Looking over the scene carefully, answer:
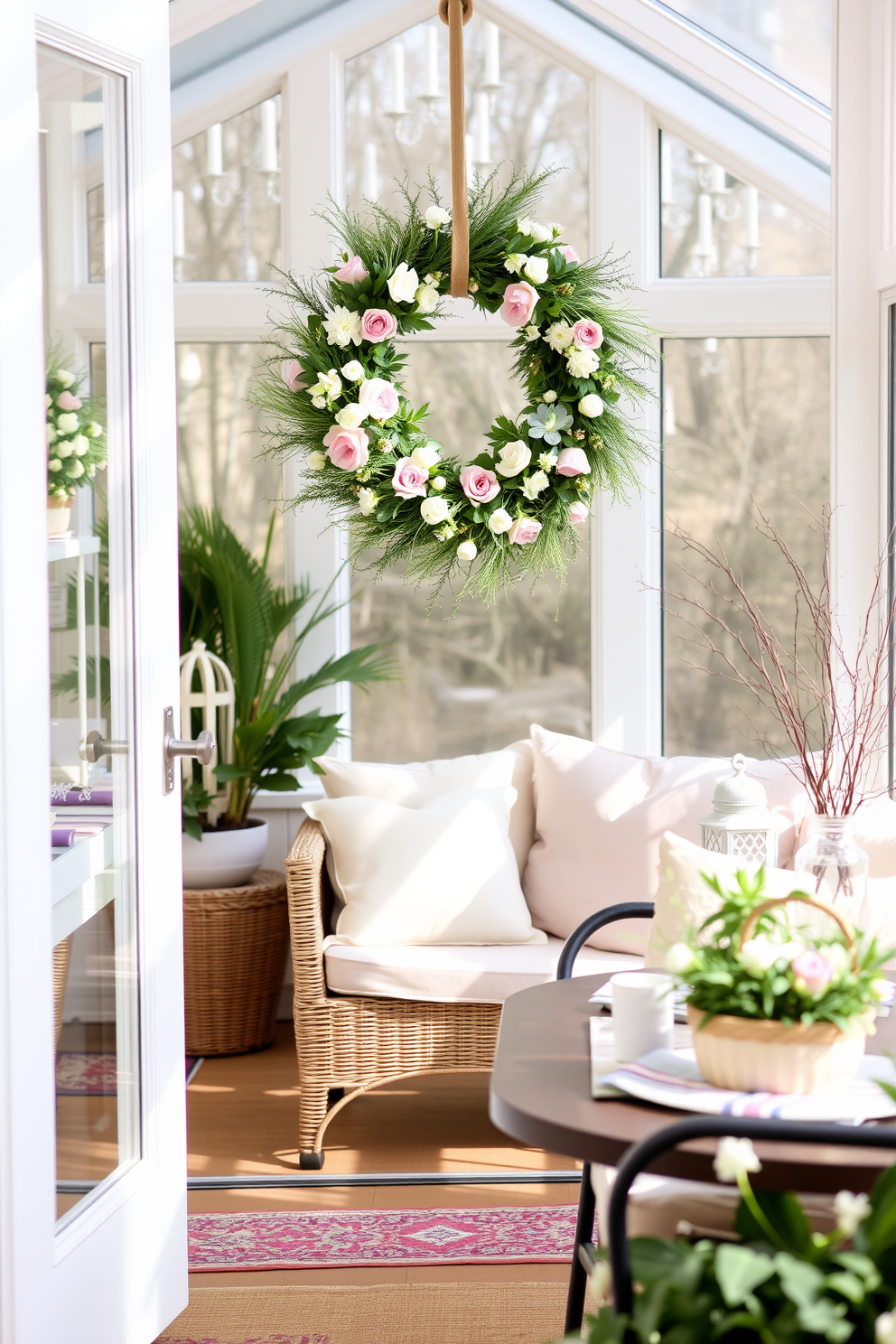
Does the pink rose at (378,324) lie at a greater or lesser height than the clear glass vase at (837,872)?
greater

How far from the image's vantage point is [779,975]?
1483 millimetres

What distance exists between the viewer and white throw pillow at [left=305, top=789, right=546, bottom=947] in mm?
3186

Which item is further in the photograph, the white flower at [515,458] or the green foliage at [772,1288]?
the white flower at [515,458]

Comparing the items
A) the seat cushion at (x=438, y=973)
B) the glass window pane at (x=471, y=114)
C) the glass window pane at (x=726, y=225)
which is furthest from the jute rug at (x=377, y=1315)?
the glass window pane at (x=471, y=114)

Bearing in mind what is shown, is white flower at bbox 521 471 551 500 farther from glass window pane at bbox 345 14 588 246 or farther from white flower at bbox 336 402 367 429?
glass window pane at bbox 345 14 588 246

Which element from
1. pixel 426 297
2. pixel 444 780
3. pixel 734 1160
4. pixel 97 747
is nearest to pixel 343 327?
pixel 426 297

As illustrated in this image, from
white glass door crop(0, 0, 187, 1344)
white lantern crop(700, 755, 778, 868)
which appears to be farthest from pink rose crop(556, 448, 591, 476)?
white glass door crop(0, 0, 187, 1344)

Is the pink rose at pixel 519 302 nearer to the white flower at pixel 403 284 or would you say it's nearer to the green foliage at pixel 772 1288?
the white flower at pixel 403 284

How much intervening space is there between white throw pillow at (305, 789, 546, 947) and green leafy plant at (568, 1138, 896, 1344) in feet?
6.20

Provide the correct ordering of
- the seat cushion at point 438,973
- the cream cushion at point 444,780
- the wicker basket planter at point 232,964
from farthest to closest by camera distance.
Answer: the wicker basket planter at point 232,964
the cream cushion at point 444,780
the seat cushion at point 438,973

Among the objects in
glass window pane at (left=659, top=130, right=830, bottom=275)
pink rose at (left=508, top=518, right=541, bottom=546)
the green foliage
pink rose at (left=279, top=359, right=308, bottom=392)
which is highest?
glass window pane at (left=659, top=130, right=830, bottom=275)

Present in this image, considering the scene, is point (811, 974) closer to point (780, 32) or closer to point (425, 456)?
point (425, 456)

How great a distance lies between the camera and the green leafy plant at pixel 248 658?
12.4 ft

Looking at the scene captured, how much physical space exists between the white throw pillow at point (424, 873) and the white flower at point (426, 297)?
1225 mm
